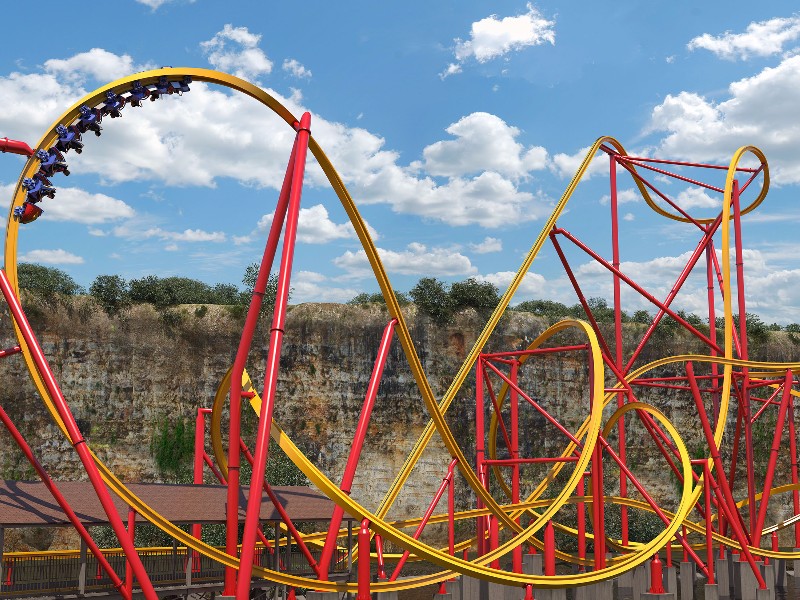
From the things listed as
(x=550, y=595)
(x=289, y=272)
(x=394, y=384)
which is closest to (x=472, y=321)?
(x=394, y=384)

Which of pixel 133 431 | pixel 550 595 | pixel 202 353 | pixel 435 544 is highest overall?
pixel 202 353

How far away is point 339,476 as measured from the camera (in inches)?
1265

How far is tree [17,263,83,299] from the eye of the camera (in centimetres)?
3059

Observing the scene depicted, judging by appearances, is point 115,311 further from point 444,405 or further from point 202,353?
point 444,405

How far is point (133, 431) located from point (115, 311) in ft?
14.6

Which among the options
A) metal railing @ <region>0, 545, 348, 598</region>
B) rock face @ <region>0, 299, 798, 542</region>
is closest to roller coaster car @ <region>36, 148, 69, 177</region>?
metal railing @ <region>0, 545, 348, 598</region>

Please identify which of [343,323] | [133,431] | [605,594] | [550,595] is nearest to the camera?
[550,595]

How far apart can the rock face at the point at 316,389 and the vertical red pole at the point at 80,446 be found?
18216 mm

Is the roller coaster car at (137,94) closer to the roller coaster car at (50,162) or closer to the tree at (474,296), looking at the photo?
the roller coaster car at (50,162)

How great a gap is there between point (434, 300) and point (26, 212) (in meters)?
22.2

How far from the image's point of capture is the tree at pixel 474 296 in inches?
1368

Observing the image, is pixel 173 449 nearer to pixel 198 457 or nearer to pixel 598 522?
pixel 198 457

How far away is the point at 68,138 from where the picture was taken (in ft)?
44.6

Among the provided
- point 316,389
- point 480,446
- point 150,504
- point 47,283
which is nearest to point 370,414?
point 480,446
